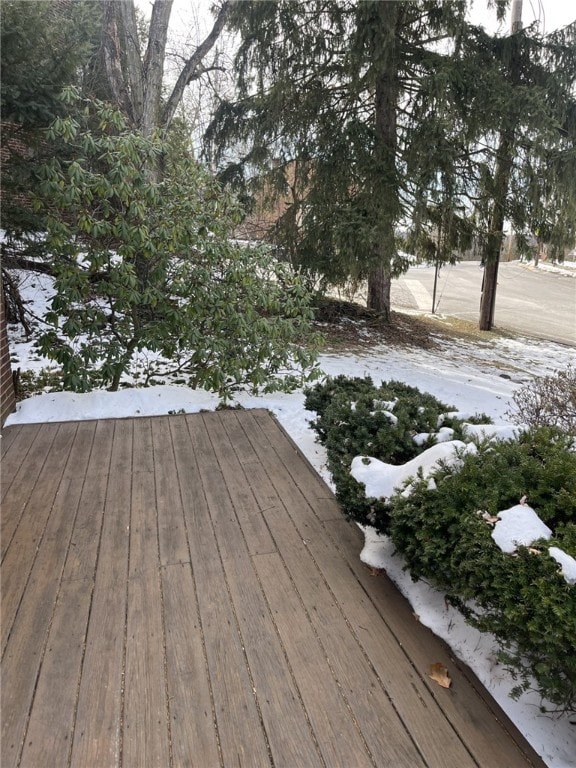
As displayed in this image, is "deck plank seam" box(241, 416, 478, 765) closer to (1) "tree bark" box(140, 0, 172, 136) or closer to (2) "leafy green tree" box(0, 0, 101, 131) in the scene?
(2) "leafy green tree" box(0, 0, 101, 131)

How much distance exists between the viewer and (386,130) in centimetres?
668

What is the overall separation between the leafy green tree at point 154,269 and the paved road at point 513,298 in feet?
19.2

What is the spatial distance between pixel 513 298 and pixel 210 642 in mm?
14551

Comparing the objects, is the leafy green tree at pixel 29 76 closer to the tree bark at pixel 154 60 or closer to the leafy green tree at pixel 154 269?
the leafy green tree at pixel 154 269

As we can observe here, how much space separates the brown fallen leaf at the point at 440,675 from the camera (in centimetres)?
149

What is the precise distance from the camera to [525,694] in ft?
4.83

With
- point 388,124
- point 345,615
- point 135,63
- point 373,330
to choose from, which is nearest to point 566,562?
point 345,615

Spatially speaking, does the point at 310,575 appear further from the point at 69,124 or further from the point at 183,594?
the point at 69,124

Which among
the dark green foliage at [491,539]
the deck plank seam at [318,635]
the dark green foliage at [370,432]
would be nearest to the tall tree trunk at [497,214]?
the dark green foliage at [370,432]

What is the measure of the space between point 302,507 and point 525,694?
3.96 feet

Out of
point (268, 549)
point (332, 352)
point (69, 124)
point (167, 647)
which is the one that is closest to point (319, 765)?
point (167, 647)

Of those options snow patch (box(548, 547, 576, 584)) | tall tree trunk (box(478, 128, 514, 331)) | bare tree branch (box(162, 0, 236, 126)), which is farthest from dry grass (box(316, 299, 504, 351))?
snow patch (box(548, 547, 576, 584))

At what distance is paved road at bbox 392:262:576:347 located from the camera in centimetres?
1065

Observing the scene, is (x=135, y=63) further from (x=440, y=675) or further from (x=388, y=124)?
(x=440, y=675)
